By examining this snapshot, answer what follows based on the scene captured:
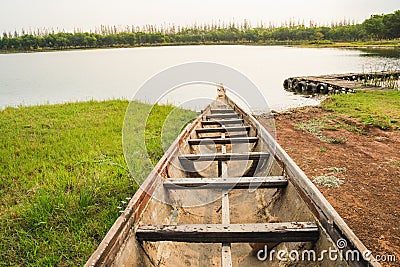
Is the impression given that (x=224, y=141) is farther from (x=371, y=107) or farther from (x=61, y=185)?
(x=371, y=107)

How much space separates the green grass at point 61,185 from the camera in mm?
2359

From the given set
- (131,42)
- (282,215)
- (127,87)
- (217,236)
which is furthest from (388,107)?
(131,42)

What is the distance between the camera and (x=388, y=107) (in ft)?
→ 27.2

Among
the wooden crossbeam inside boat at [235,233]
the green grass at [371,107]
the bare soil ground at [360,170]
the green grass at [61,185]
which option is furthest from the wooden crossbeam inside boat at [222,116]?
the wooden crossbeam inside boat at [235,233]

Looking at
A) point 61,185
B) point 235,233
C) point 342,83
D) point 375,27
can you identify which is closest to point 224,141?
point 61,185

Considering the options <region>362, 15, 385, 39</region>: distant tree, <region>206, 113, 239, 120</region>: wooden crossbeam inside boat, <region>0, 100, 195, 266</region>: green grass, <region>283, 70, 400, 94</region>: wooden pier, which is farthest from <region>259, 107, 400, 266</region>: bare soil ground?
<region>362, 15, 385, 39</region>: distant tree

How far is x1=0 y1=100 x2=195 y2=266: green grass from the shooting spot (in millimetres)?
2359

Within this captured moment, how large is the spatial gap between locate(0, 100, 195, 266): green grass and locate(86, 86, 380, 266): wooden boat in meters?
0.69

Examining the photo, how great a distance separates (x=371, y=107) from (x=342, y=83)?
599 centimetres

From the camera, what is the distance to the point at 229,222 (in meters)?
2.13

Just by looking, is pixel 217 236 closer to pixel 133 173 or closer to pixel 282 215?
Result: pixel 282 215

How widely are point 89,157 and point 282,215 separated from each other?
3202 mm

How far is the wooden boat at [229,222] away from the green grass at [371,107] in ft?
15.4

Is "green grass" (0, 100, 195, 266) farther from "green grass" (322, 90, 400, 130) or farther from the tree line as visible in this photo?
the tree line
